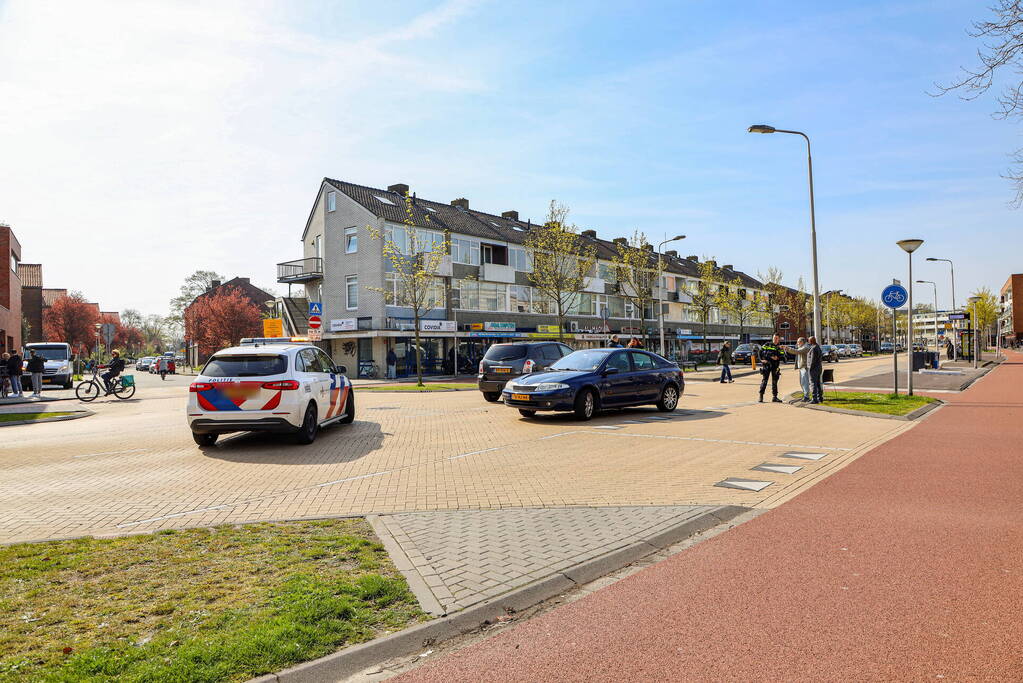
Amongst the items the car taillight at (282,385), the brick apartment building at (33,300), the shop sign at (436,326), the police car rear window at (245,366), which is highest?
the brick apartment building at (33,300)

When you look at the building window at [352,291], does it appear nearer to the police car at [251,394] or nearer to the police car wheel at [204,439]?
the police car wheel at [204,439]

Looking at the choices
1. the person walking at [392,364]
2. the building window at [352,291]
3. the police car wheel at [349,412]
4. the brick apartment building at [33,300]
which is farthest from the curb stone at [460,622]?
the brick apartment building at [33,300]

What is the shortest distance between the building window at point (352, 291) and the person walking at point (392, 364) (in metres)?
3.78

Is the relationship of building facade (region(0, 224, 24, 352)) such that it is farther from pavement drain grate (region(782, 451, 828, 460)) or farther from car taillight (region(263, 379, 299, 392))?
pavement drain grate (region(782, 451, 828, 460))

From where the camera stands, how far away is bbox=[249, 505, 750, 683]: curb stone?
3.13 meters

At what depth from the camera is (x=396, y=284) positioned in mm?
38062

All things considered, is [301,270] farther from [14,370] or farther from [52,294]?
[52,294]

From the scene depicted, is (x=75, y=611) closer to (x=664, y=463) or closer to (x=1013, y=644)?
(x=1013, y=644)

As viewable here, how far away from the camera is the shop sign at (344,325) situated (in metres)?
37.5

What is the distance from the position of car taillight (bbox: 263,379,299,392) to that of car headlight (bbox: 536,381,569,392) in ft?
15.5

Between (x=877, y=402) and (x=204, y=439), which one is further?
(x=877, y=402)

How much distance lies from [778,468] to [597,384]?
18.0ft

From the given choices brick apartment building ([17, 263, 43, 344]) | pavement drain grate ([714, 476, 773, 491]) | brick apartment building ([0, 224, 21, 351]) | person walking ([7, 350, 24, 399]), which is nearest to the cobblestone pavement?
pavement drain grate ([714, 476, 773, 491])

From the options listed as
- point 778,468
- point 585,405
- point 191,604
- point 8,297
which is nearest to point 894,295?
point 585,405
